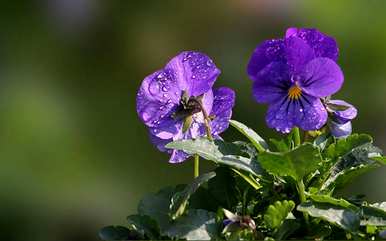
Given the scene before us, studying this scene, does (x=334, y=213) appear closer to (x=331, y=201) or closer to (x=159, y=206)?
(x=331, y=201)

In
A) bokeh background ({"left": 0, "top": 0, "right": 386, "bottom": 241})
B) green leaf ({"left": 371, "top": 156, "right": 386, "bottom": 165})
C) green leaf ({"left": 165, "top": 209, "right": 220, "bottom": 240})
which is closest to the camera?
green leaf ({"left": 165, "top": 209, "right": 220, "bottom": 240})

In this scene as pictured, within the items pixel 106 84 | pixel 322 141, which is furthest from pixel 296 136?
pixel 106 84

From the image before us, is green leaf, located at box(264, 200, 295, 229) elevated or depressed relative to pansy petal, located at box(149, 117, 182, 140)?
depressed

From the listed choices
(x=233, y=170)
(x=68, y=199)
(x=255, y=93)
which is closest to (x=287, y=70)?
(x=255, y=93)

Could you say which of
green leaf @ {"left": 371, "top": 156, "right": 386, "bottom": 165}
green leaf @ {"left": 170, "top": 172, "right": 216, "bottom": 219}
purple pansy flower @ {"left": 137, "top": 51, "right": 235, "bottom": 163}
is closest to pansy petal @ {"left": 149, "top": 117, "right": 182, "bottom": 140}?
purple pansy flower @ {"left": 137, "top": 51, "right": 235, "bottom": 163}

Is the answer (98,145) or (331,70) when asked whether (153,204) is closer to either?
(331,70)

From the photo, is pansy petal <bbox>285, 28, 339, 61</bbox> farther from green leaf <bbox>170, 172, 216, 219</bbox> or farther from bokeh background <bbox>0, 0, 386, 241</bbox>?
bokeh background <bbox>0, 0, 386, 241</bbox>

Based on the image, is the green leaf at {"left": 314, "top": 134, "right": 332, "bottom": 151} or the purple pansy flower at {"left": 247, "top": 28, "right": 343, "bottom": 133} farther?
the green leaf at {"left": 314, "top": 134, "right": 332, "bottom": 151}
